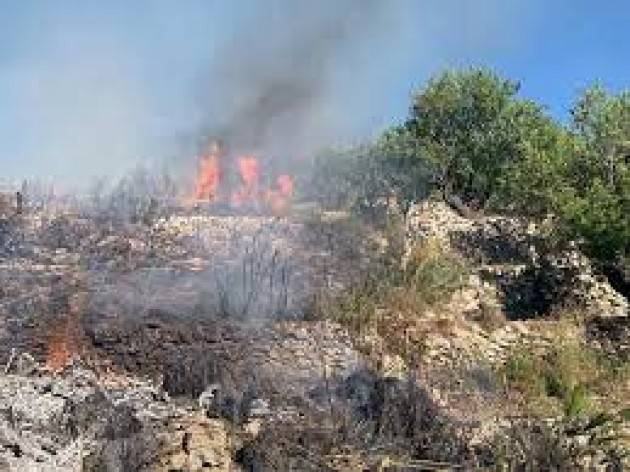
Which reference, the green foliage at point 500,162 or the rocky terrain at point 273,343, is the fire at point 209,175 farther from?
the rocky terrain at point 273,343

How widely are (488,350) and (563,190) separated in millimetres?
6488

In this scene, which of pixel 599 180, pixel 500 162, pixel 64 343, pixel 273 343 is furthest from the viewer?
pixel 500 162

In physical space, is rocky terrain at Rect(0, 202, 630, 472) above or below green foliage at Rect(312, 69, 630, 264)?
below

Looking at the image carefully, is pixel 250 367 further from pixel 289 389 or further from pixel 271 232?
pixel 271 232

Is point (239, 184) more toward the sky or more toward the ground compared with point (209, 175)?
more toward the ground

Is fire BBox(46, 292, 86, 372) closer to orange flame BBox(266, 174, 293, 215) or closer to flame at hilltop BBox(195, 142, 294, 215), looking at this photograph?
flame at hilltop BBox(195, 142, 294, 215)

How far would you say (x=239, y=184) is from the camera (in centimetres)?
3312

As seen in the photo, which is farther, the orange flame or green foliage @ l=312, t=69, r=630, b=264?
the orange flame

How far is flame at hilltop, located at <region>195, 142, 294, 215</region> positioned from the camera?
30.9 metres

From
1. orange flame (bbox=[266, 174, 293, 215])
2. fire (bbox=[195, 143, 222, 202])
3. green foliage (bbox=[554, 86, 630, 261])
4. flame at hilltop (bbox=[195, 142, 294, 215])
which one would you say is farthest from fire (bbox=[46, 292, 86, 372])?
fire (bbox=[195, 143, 222, 202])

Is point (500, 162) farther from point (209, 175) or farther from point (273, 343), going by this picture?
point (273, 343)

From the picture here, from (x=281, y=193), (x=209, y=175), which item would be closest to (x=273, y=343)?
(x=281, y=193)

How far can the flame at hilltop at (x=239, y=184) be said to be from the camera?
3094 centimetres

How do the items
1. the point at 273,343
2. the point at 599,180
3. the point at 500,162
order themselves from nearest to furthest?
1. the point at 273,343
2. the point at 599,180
3. the point at 500,162
